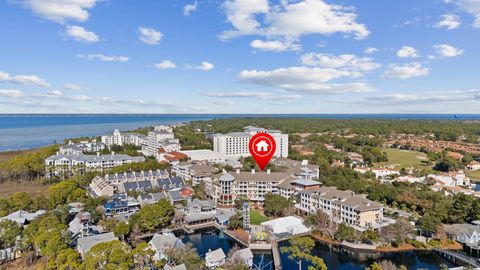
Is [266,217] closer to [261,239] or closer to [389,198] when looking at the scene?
[261,239]

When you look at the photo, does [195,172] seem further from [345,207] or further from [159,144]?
[159,144]

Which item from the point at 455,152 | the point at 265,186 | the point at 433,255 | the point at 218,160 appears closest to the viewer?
the point at 433,255

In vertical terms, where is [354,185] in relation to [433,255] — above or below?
above

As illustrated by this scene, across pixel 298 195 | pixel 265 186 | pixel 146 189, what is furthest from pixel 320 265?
pixel 146 189

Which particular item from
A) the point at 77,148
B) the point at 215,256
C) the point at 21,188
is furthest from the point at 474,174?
the point at 77,148

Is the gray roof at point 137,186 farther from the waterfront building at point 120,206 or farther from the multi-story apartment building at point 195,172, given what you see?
the multi-story apartment building at point 195,172

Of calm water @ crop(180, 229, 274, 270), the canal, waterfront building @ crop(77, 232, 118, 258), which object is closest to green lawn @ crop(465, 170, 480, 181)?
the canal
